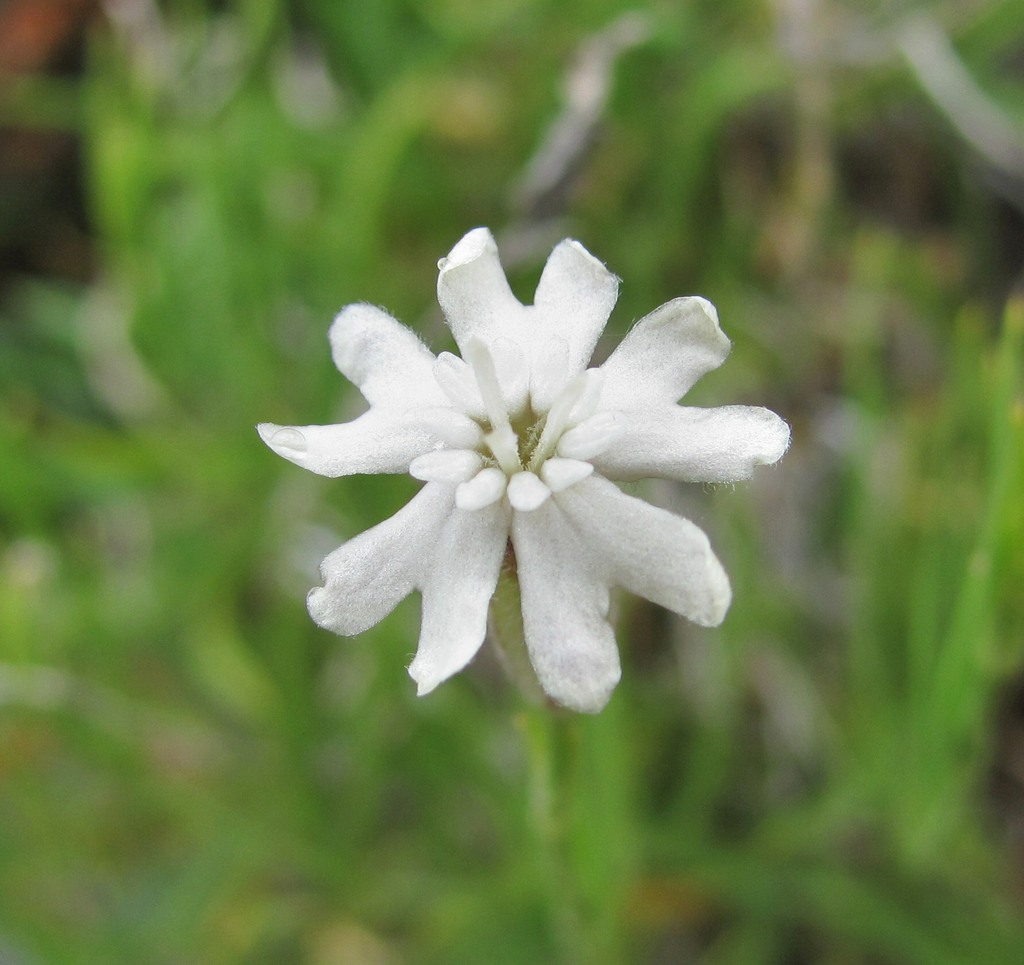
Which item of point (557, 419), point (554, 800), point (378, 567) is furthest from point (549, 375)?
point (554, 800)

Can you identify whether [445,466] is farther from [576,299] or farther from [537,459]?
[576,299]

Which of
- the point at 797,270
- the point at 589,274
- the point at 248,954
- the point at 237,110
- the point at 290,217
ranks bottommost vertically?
the point at 248,954

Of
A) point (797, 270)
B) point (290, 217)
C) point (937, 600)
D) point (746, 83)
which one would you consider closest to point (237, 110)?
point (290, 217)

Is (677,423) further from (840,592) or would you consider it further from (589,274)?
(840,592)

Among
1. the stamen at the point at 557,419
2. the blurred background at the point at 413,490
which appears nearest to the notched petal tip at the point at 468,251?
the stamen at the point at 557,419

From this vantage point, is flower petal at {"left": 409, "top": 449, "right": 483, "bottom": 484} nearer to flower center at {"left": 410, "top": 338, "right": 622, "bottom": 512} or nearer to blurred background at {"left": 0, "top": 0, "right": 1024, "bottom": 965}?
flower center at {"left": 410, "top": 338, "right": 622, "bottom": 512}

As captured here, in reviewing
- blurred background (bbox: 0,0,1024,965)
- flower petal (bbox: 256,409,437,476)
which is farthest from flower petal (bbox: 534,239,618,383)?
blurred background (bbox: 0,0,1024,965)
